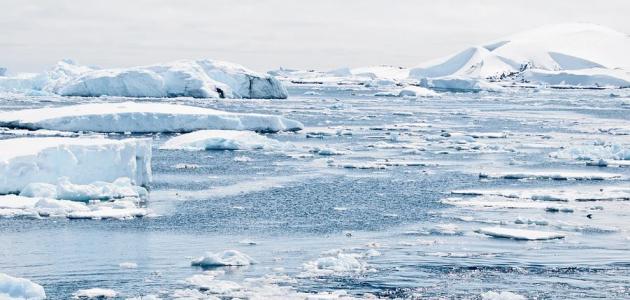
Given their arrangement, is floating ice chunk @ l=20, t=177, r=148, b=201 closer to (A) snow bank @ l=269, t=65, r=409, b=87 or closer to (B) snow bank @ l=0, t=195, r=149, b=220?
(B) snow bank @ l=0, t=195, r=149, b=220

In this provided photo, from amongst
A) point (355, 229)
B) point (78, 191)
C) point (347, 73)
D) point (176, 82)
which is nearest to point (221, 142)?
point (78, 191)

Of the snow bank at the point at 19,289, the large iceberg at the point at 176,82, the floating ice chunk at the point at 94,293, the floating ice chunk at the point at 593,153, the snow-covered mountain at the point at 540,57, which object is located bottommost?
the floating ice chunk at the point at 94,293

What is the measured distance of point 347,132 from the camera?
2516cm

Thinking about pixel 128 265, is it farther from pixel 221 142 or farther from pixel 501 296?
pixel 221 142

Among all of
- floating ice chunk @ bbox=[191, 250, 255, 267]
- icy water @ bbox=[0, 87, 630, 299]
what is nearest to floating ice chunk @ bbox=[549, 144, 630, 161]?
icy water @ bbox=[0, 87, 630, 299]

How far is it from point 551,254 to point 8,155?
741cm

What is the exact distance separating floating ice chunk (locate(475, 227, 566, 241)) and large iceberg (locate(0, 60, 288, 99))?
30.7 m

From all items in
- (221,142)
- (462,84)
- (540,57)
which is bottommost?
(221,142)

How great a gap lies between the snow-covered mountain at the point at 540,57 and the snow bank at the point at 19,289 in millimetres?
80205

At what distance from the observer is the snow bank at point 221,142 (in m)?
20.2

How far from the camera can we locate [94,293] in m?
7.68

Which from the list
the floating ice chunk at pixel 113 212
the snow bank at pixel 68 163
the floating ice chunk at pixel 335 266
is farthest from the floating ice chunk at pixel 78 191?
the floating ice chunk at pixel 335 266

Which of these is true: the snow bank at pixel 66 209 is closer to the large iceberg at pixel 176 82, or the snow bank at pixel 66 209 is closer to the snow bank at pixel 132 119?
the snow bank at pixel 132 119

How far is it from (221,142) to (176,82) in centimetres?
2110
